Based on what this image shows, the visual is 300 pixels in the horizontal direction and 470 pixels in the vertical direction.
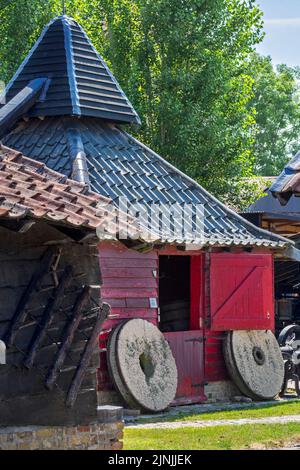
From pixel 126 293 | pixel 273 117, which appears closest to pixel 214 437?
pixel 126 293

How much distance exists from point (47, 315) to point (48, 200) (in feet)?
3.82

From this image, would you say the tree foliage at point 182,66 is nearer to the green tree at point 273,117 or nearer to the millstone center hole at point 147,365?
the millstone center hole at point 147,365

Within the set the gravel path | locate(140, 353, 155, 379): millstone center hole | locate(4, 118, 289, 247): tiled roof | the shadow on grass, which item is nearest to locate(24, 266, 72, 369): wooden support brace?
the gravel path

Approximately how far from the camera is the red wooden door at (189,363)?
19.0 meters

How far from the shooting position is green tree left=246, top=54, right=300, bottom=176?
55.8 meters

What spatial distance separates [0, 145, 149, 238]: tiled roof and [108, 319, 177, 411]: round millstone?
19.8 feet

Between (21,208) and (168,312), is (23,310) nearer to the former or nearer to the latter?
(21,208)

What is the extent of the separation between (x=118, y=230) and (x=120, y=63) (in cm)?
2022

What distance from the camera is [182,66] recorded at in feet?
96.2

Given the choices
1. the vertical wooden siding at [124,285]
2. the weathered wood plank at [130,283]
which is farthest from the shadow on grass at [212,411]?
the weathered wood plank at [130,283]

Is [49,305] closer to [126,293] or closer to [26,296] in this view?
[26,296]

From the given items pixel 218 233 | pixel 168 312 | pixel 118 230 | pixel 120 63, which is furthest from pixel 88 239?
pixel 120 63

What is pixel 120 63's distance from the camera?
30.1 m

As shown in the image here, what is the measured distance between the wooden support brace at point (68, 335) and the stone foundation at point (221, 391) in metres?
8.98
